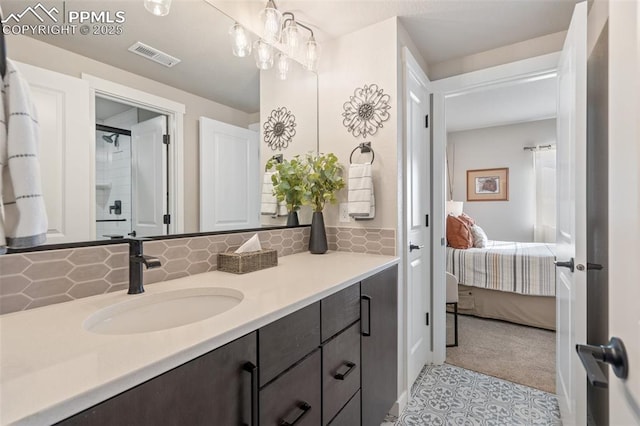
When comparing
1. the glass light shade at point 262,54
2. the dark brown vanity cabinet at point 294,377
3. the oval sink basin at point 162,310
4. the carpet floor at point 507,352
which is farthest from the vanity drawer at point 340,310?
the carpet floor at point 507,352

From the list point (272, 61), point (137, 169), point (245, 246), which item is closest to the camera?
point (137, 169)

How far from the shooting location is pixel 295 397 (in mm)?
936

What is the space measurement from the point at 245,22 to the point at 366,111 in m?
0.83

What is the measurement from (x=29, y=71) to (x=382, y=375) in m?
1.85

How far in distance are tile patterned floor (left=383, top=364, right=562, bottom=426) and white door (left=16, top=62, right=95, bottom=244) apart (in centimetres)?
185

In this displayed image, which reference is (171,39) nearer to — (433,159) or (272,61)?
(272,61)

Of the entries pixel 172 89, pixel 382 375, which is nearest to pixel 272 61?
pixel 172 89

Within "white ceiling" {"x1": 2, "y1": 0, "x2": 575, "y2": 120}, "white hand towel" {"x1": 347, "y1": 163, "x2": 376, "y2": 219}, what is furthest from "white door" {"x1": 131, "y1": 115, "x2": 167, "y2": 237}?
"white hand towel" {"x1": 347, "y1": 163, "x2": 376, "y2": 219}

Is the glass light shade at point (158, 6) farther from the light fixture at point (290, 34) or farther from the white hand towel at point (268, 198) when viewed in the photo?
the white hand towel at point (268, 198)

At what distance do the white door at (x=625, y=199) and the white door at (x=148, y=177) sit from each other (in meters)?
1.35

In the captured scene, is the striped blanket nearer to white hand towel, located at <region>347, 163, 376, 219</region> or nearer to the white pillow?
the white pillow

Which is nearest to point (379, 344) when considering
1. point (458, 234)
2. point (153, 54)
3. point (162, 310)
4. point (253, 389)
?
point (253, 389)

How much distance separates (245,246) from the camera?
1397mm

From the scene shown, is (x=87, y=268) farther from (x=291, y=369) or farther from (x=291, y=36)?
(x=291, y=36)
